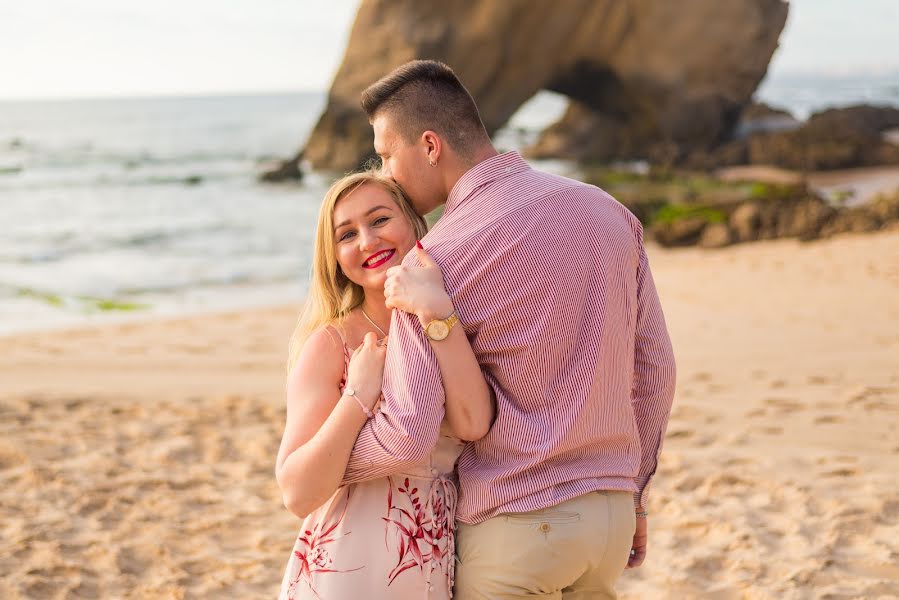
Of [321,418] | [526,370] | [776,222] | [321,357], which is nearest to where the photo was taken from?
[526,370]

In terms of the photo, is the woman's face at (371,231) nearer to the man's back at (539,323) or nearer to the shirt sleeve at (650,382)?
the man's back at (539,323)

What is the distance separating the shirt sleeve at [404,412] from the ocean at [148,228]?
10.0m

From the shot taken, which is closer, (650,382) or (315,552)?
(315,552)

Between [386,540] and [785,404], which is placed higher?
[386,540]

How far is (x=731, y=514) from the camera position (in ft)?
15.8

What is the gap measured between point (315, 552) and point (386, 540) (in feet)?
0.66

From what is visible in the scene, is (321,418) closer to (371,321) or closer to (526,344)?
(371,321)

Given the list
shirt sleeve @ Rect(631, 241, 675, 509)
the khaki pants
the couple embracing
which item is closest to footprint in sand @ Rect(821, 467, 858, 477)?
shirt sleeve @ Rect(631, 241, 675, 509)

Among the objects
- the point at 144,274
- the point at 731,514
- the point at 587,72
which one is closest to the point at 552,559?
the point at 731,514

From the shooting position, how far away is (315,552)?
2.46 meters

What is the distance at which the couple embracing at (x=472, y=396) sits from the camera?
2.22 m

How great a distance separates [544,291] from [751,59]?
29823 mm

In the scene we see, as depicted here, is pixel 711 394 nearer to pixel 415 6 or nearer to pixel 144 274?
pixel 144 274

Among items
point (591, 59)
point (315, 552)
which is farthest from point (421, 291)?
point (591, 59)
